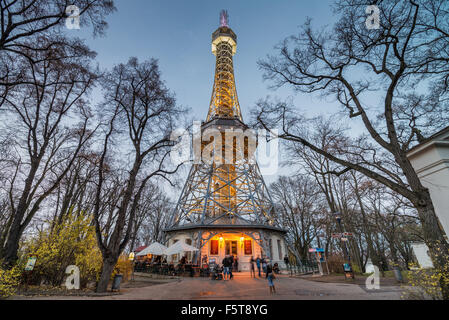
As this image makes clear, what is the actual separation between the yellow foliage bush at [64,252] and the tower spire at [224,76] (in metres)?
20.5

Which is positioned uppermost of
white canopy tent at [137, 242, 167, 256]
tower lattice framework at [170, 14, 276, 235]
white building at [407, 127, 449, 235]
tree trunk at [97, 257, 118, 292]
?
tower lattice framework at [170, 14, 276, 235]

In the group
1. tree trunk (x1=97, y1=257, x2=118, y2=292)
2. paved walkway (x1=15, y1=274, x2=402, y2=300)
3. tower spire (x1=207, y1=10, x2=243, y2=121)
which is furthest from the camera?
tower spire (x1=207, y1=10, x2=243, y2=121)

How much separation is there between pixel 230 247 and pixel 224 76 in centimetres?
2679

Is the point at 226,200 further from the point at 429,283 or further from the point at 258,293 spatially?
the point at 429,283

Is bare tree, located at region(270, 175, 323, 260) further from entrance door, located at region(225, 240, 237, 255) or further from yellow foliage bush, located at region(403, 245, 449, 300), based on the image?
yellow foliage bush, located at region(403, 245, 449, 300)

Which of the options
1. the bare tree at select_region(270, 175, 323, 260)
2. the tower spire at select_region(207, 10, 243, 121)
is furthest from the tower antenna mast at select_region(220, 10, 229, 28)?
the bare tree at select_region(270, 175, 323, 260)

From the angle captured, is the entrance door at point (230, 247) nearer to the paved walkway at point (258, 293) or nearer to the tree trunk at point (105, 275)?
the paved walkway at point (258, 293)

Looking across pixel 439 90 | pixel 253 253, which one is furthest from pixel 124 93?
pixel 253 253

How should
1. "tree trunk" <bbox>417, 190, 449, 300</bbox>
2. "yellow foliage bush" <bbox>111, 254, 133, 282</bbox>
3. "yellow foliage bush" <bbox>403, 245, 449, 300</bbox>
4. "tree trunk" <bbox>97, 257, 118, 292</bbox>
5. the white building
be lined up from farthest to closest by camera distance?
"yellow foliage bush" <bbox>111, 254, 133, 282</bbox> → "tree trunk" <bbox>97, 257, 118, 292</bbox> → the white building → "tree trunk" <bbox>417, 190, 449, 300</bbox> → "yellow foliage bush" <bbox>403, 245, 449, 300</bbox>

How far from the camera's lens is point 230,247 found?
18.7m

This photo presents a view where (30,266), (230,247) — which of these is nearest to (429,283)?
(30,266)

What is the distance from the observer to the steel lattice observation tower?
17656 mm
